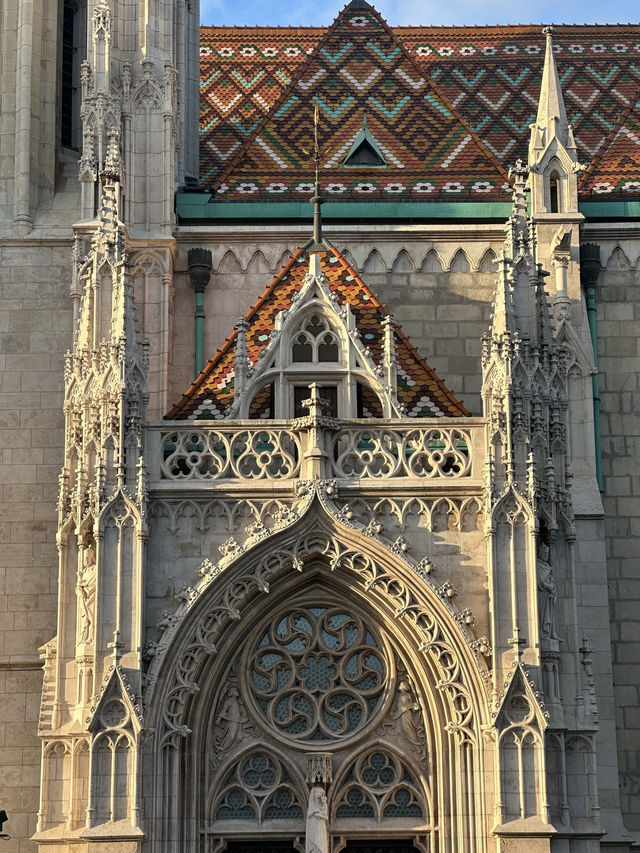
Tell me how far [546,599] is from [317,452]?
2.41 m

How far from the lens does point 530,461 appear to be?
18609mm

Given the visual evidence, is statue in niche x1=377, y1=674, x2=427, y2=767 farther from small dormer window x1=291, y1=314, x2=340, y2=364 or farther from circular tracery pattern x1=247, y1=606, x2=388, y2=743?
small dormer window x1=291, y1=314, x2=340, y2=364

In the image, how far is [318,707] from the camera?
1884 centimetres

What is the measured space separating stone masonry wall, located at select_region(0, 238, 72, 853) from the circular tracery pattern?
10.8ft

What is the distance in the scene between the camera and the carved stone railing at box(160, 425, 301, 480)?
1891 cm

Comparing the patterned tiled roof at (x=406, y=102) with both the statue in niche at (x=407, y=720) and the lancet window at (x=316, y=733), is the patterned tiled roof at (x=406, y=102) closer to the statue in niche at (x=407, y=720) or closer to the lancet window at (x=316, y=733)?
the lancet window at (x=316, y=733)

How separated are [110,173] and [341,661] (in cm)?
543

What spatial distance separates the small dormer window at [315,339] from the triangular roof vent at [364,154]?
4407 mm

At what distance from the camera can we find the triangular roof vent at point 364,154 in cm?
2414

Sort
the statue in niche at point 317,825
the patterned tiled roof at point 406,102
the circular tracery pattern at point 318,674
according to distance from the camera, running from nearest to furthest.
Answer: the statue in niche at point 317,825 < the circular tracery pattern at point 318,674 < the patterned tiled roof at point 406,102

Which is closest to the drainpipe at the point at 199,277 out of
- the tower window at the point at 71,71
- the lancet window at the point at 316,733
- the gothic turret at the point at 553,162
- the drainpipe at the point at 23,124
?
the drainpipe at the point at 23,124

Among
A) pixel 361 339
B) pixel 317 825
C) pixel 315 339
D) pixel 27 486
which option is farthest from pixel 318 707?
pixel 27 486

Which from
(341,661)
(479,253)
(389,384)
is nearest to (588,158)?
(479,253)

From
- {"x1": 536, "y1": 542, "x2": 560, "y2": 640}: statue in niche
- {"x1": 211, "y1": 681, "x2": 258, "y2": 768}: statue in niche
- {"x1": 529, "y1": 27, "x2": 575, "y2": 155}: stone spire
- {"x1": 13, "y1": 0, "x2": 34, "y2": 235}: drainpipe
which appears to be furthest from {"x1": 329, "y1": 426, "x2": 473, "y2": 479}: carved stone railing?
{"x1": 13, "y1": 0, "x2": 34, "y2": 235}: drainpipe
